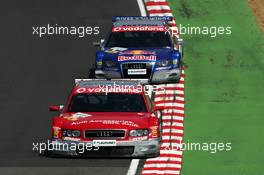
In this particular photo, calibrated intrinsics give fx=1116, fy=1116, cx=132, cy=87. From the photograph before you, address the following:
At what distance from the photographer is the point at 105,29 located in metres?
35.1

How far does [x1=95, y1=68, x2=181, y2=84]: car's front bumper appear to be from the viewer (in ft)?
95.8

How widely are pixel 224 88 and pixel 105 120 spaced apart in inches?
303

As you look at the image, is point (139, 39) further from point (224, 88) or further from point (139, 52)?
point (224, 88)

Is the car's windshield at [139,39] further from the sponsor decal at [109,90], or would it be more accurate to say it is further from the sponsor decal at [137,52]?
the sponsor decal at [109,90]

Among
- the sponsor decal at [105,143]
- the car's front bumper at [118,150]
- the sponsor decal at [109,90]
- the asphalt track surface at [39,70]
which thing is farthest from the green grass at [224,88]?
the sponsor decal at [105,143]

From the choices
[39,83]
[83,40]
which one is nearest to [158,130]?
[39,83]

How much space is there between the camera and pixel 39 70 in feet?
104

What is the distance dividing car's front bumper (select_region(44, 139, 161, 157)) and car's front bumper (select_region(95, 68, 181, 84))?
5922mm

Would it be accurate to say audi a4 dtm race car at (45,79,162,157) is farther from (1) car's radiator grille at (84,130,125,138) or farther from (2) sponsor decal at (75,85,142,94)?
(2) sponsor decal at (75,85,142,94)

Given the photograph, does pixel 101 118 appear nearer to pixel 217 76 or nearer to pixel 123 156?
pixel 123 156

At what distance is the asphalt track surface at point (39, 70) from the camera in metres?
24.8

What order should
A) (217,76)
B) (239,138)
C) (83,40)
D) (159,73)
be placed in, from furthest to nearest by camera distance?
(83,40)
(217,76)
(159,73)
(239,138)

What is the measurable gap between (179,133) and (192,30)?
27.6 feet

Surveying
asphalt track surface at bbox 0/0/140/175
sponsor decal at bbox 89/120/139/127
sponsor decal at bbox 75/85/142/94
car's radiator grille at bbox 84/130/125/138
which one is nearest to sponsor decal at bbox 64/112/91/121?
sponsor decal at bbox 89/120/139/127
